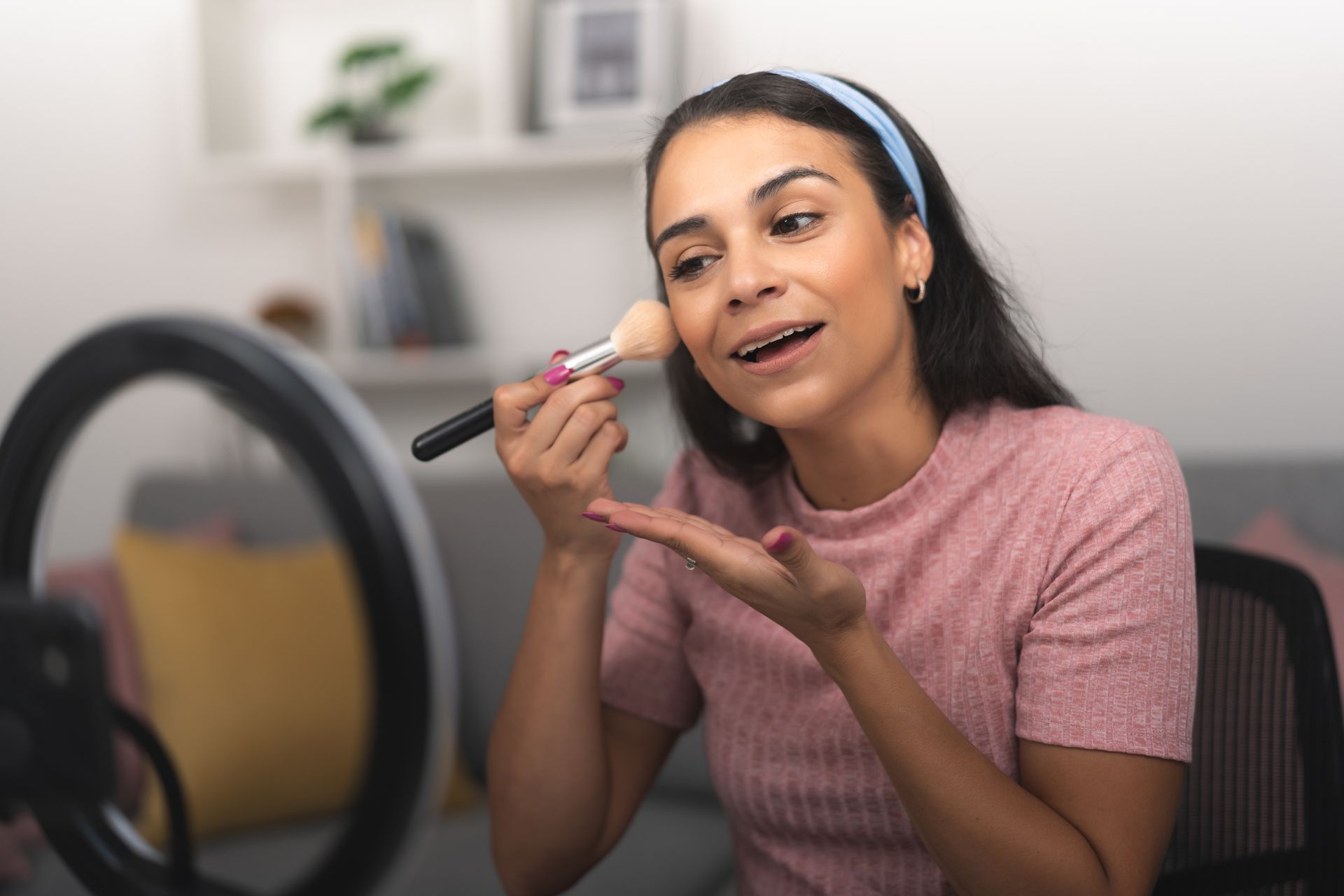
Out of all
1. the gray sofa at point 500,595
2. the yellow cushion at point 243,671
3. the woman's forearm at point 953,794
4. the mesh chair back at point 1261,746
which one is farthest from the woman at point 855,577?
the yellow cushion at point 243,671

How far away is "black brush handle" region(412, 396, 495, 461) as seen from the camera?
2.85 ft

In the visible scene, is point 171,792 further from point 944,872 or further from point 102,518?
point 102,518

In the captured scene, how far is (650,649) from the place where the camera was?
1.08 m

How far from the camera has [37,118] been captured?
2535 millimetres

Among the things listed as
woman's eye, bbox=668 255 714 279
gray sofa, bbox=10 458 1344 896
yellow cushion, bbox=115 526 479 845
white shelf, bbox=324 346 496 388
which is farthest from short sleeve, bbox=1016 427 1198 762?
white shelf, bbox=324 346 496 388

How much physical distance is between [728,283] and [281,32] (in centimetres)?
192

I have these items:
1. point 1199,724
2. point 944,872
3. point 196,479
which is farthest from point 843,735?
point 196,479

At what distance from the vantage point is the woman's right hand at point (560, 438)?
896 mm

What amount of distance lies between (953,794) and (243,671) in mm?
1331

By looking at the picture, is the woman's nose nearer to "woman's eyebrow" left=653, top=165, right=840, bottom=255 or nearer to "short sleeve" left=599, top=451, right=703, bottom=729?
"woman's eyebrow" left=653, top=165, right=840, bottom=255

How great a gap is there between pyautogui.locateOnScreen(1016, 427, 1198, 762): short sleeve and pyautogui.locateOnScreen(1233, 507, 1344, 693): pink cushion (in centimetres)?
65

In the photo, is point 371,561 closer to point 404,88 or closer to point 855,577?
point 855,577

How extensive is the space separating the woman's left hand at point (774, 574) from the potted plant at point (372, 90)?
1711 millimetres

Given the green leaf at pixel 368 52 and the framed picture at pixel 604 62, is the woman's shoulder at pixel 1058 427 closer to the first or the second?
the framed picture at pixel 604 62
